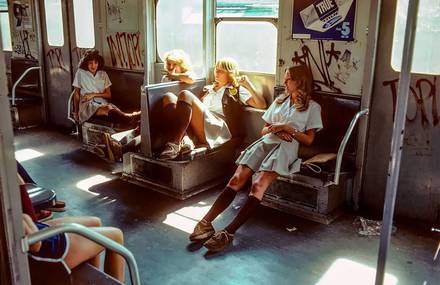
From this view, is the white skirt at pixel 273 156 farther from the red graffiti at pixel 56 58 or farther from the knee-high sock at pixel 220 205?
the red graffiti at pixel 56 58

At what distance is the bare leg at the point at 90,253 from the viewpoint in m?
2.29

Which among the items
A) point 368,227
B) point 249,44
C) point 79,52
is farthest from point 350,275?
point 79,52

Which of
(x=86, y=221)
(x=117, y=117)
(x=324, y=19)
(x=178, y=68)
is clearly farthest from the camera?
(x=117, y=117)

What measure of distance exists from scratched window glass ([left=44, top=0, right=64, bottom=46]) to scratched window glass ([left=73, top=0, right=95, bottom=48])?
1.18ft

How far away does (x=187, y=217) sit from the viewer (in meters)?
4.11

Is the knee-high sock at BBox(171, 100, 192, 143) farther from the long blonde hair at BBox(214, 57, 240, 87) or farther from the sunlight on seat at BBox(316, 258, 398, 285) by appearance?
the sunlight on seat at BBox(316, 258, 398, 285)

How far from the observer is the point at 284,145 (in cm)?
394

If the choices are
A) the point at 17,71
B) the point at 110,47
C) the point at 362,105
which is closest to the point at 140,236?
the point at 362,105

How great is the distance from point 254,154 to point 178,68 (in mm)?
1527

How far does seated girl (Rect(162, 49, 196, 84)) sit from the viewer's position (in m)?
4.93

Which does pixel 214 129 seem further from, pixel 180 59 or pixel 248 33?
pixel 248 33

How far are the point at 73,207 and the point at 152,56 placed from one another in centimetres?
226

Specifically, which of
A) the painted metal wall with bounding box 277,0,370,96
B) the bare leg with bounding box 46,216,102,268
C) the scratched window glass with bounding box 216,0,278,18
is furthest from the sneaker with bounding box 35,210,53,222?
the scratched window glass with bounding box 216,0,278,18

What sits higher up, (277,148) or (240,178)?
(277,148)
